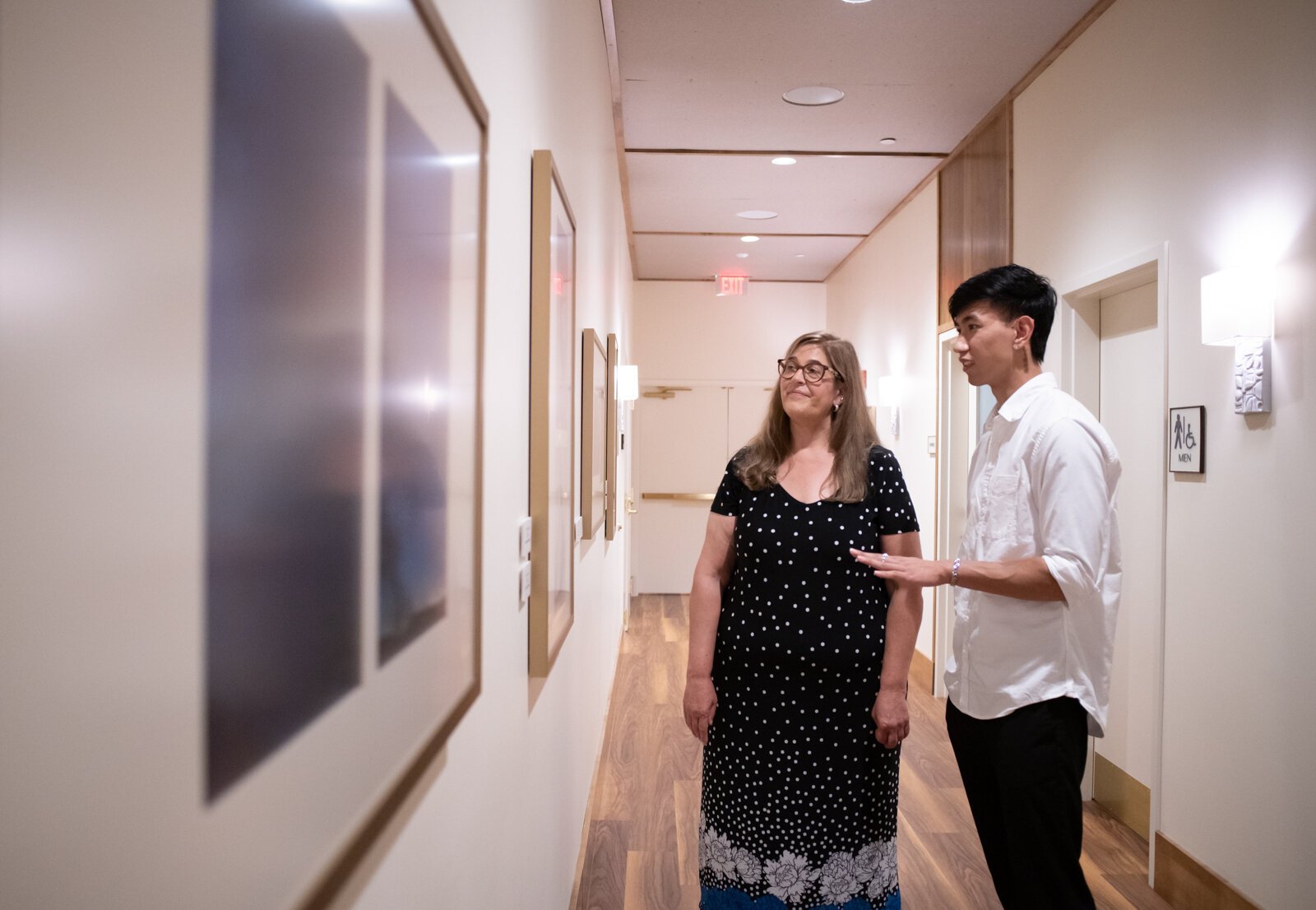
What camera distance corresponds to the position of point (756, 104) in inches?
173

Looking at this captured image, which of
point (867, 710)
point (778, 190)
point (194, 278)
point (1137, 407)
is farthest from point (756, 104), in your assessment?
point (194, 278)

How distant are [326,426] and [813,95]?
4.19 m

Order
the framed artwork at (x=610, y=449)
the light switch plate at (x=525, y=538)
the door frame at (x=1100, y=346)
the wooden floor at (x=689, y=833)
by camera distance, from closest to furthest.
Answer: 1. the light switch plate at (x=525, y=538)
2. the wooden floor at (x=689, y=833)
3. the door frame at (x=1100, y=346)
4. the framed artwork at (x=610, y=449)

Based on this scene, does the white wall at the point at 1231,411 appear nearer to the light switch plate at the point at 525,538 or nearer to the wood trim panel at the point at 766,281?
the light switch plate at the point at 525,538

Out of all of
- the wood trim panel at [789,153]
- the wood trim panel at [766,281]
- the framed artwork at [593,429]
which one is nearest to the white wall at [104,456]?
the framed artwork at [593,429]

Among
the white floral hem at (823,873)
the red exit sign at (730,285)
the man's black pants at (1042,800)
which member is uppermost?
the red exit sign at (730,285)

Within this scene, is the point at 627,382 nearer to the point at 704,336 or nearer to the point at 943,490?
the point at 943,490

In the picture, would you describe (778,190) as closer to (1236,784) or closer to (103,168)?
(1236,784)

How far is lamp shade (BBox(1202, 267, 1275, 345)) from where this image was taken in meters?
2.39

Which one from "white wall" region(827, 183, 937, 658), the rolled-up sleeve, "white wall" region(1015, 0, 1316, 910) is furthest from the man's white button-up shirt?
"white wall" region(827, 183, 937, 658)

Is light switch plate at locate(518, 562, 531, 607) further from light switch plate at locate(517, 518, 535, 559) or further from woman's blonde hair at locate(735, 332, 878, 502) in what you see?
woman's blonde hair at locate(735, 332, 878, 502)

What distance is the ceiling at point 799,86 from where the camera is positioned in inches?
136

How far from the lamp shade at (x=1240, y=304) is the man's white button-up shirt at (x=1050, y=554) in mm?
860

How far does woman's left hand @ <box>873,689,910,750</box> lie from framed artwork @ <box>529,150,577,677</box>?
2.51ft
